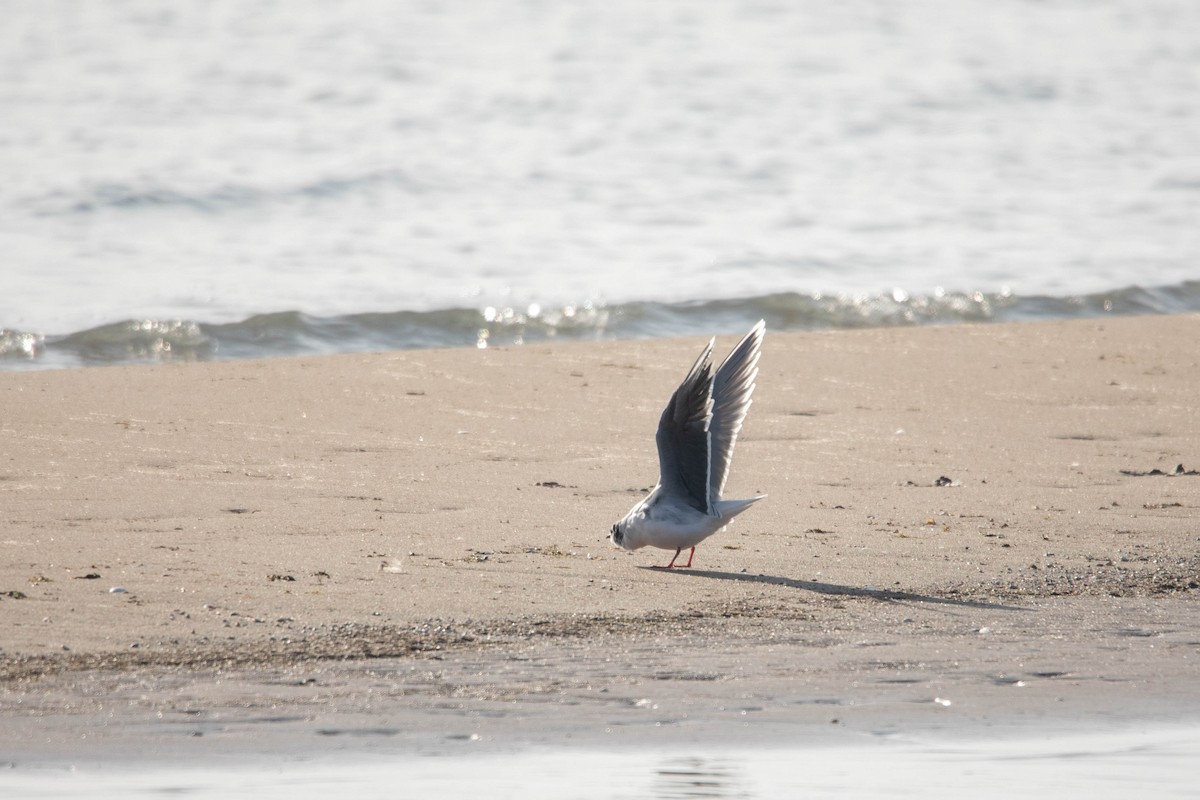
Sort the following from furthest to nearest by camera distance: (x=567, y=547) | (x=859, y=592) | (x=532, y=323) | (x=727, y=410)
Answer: (x=532, y=323) → (x=727, y=410) → (x=567, y=547) → (x=859, y=592)

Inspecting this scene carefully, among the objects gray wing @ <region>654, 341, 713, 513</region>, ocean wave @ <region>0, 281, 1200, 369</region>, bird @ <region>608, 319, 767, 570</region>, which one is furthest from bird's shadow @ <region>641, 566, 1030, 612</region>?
ocean wave @ <region>0, 281, 1200, 369</region>

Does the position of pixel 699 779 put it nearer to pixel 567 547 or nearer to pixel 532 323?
pixel 567 547

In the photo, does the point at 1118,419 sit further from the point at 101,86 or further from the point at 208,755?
the point at 101,86

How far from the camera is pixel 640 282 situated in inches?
572

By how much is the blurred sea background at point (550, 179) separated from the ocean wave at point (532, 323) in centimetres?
3

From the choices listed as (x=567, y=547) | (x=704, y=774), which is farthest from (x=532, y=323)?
(x=704, y=774)

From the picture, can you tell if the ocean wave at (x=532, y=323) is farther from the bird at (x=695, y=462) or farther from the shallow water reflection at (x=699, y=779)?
the shallow water reflection at (x=699, y=779)

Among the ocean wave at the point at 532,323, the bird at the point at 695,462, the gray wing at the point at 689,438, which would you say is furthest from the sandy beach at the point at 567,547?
the ocean wave at the point at 532,323

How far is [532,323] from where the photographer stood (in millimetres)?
12977

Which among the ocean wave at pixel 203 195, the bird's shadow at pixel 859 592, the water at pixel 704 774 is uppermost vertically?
the ocean wave at pixel 203 195

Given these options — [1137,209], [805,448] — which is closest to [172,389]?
[805,448]

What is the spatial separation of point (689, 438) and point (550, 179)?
1325 cm

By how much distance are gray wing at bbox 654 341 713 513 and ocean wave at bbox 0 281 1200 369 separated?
5873mm

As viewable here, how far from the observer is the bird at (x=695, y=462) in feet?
19.9
